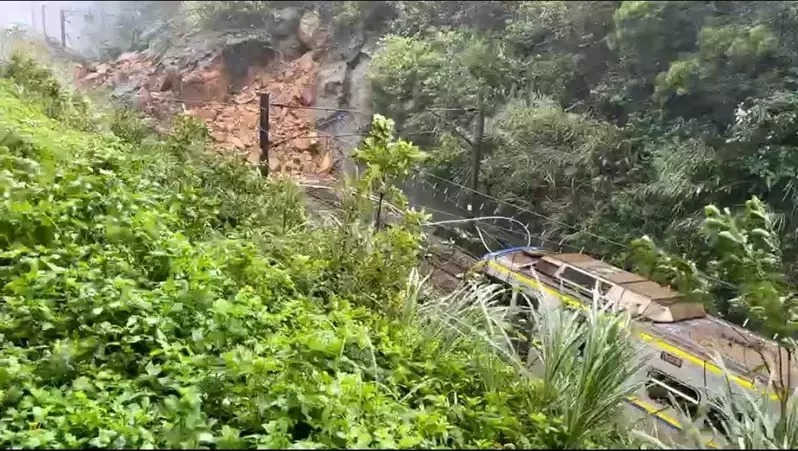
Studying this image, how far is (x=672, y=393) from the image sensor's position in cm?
198

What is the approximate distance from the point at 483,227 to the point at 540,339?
1853 millimetres

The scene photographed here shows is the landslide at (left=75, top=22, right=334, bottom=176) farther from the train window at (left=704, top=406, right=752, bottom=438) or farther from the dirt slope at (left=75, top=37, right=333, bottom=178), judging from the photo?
the train window at (left=704, top=406, right=752, bottom=438)

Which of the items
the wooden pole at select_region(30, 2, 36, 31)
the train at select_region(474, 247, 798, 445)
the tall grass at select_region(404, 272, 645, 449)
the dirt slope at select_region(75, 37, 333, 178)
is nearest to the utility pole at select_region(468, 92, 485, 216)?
the train at select_region(474, 247, 798, 445)

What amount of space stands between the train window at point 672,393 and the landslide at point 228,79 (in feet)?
8.89

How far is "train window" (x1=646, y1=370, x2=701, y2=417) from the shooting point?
188cm

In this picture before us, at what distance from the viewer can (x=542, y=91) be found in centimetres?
402

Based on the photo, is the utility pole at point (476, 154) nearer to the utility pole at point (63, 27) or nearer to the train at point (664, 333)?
the train at point (664, 333)

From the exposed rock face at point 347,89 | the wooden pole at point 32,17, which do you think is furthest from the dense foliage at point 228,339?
the wooden pole at point 32,17

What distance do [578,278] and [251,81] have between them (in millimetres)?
3286

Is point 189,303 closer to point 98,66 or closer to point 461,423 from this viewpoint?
point 461,423

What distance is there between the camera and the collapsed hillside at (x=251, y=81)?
463 cm

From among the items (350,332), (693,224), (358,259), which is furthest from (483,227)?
(350,332)

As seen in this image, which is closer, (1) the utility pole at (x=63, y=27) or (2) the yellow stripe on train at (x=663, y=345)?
(2) the yellow stripe on train at (x=663, y=345)

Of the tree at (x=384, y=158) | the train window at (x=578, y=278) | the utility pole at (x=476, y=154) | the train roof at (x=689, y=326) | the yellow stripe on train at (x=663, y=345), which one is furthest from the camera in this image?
the utility pole at (x=476, y=154)
